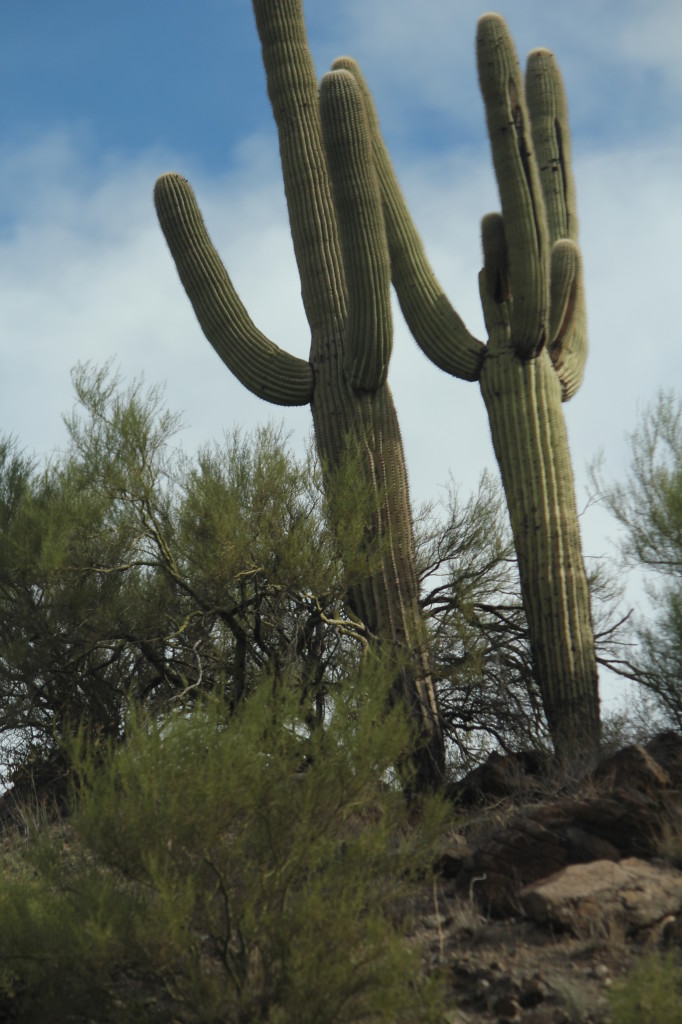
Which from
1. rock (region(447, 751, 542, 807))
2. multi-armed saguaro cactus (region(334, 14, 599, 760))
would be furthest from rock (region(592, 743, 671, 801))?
multi-armed saguaro cactus (region(334, 14, 599, 760))

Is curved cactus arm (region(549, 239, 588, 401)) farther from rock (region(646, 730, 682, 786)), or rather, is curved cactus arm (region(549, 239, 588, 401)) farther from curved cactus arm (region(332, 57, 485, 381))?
rock (region(646, 730, 682, 786))

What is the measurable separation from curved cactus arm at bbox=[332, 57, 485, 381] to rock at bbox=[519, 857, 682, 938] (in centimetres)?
600

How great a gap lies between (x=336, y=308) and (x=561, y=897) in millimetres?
7106

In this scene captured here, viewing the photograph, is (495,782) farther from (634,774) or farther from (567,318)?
(567,318)

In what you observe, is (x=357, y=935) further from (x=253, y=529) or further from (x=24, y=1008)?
(x=253, y=529)

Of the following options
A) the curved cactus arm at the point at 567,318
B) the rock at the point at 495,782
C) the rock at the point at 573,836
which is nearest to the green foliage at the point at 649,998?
the rock at the point at 573,836

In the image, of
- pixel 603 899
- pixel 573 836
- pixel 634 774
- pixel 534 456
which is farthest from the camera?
pixel 534 456

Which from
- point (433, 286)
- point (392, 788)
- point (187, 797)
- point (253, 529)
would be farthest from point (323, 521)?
point (187, 797)

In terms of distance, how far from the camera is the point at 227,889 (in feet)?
24.1

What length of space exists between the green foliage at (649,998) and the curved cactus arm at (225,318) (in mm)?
7815

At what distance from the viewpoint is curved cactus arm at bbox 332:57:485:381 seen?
13094 millimetres

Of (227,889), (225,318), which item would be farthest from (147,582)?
(227,889)

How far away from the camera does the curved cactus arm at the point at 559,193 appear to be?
13.5 metres

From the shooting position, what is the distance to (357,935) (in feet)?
23.0
